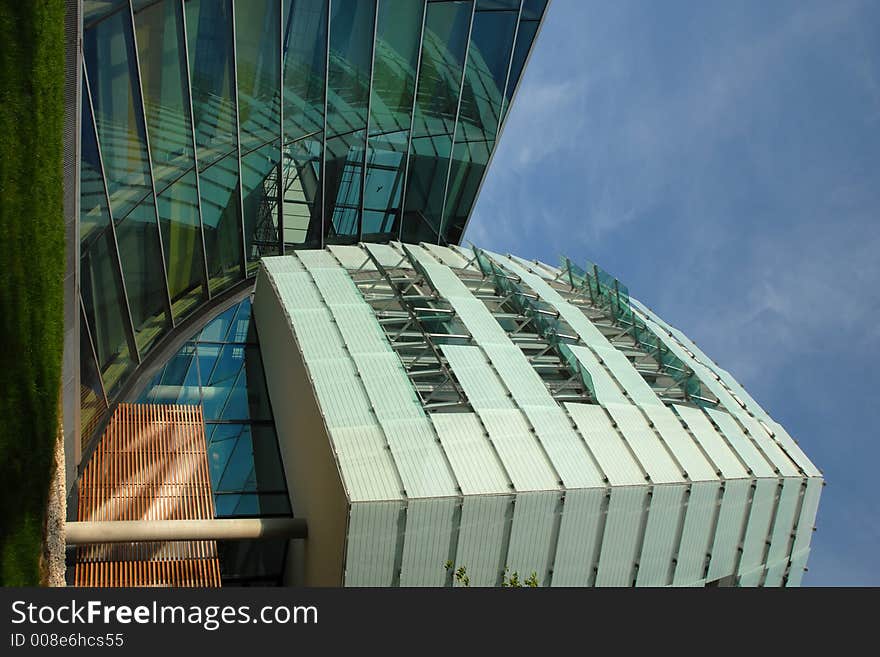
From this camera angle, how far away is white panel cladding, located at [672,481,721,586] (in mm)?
18391

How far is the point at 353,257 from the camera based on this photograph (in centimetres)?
2475

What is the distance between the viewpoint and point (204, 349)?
2316 cm

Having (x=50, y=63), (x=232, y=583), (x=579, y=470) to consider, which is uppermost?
(x=50, y=63)

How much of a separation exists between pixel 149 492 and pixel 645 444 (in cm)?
1187

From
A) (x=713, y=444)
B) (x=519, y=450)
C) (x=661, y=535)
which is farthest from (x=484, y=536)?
(x=713, y=444)

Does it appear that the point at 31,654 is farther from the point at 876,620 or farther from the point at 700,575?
the point at 700,575

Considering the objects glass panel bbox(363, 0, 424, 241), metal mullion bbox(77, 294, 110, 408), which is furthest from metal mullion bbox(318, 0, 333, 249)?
metal mullion bbox(77, 294, 110, 408)

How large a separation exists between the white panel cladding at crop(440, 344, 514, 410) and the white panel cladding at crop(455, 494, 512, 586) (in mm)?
2732

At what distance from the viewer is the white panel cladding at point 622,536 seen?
17.0m

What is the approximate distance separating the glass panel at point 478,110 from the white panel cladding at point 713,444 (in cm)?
1460

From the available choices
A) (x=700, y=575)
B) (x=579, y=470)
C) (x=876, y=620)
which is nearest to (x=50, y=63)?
(x=579, y=470)

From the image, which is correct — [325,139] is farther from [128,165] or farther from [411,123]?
[128,165]

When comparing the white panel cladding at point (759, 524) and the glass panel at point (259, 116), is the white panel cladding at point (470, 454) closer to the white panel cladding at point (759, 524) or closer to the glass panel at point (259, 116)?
the white panel cladding at point (759, 524)

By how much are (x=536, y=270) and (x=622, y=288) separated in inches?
135
